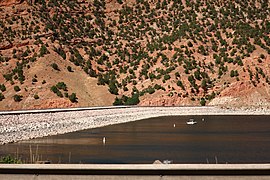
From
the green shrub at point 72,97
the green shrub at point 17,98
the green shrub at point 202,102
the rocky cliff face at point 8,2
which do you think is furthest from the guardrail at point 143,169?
the rocky cliff face at point 8,2

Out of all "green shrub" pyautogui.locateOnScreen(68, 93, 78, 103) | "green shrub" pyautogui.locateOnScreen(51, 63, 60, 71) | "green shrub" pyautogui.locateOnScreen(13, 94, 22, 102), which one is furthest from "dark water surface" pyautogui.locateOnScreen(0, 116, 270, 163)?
"green shrub" pyautogui.locateOnScreen(51, 63, 60, 71)

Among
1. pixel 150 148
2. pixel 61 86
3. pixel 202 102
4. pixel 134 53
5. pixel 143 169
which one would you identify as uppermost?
pixel 134 53

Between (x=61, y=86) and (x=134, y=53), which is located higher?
(x=134, y=53)

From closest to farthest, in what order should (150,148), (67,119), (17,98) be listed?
(150,148), (67,119), (17,98)

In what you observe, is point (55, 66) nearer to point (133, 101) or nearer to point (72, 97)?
point (72, 97)

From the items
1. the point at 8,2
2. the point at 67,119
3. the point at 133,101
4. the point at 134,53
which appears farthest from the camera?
the point at 8,2

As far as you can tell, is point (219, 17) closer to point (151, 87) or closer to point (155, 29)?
point (155, 29)

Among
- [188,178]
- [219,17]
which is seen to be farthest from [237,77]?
[188,178]

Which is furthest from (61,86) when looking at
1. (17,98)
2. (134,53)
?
(134,53)
